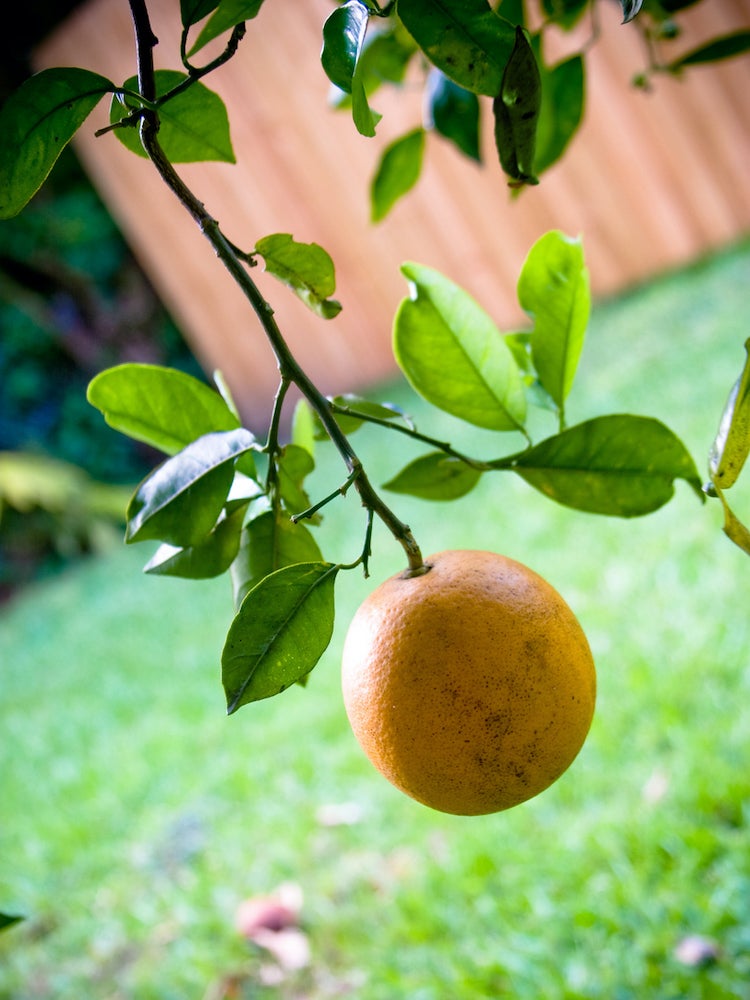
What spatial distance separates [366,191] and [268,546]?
4.38 m

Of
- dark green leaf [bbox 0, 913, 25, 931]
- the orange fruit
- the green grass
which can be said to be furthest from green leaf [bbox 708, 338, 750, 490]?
the green grass

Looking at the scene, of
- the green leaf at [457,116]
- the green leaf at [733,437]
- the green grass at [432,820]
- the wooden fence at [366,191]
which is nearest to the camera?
the green leaf at [733,437]

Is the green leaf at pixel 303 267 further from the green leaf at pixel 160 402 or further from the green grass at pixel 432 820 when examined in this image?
the green grass at pixel 432 820

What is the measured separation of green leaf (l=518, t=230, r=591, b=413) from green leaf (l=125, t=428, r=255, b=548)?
0.61 feet

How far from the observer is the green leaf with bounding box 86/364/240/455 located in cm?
50

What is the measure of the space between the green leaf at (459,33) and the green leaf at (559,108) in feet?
1.27

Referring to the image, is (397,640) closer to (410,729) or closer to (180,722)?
(410,729)

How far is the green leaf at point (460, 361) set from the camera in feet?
1.70

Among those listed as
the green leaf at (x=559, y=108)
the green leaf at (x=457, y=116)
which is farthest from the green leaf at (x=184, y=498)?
the green leaf at (x=559, y=108)

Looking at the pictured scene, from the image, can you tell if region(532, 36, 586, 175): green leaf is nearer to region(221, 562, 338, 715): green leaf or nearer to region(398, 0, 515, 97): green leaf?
region(398, 0, 515, 97): green leaf

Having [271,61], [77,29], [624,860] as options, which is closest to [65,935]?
[624,860]

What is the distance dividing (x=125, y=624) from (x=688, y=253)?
2674 millimetres

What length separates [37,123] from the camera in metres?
0.41

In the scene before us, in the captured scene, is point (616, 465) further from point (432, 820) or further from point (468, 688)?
point (432, 820)
